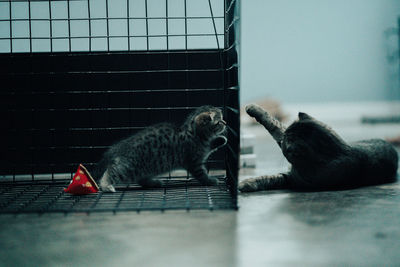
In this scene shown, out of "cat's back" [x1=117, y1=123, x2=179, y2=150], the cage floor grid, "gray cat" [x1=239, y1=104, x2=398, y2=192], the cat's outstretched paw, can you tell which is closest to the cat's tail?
"gray cat" [x1=239, y1=104, x2=398, y2=192]

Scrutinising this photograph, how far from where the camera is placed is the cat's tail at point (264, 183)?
103 inches

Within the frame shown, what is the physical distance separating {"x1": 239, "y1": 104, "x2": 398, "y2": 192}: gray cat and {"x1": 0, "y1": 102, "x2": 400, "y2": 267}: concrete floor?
182 millimetres

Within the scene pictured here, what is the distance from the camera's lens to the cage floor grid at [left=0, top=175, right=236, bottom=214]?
2264mm

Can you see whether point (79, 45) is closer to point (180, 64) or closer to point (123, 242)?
point (180, 64)

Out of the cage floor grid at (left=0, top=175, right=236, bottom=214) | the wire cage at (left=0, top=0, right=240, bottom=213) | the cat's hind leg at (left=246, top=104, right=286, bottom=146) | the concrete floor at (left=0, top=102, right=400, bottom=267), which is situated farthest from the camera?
the wire cage at (left=0, top=0, right=240, bottom=213)

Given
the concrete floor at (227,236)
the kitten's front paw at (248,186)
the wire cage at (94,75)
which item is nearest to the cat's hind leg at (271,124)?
the wire cage at (94,75)

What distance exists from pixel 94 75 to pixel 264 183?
4.21 ft

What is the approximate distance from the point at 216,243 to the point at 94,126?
5.50 feet

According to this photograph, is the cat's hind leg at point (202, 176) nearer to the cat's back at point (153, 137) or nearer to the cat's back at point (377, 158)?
the cat's back at point (153, 137)

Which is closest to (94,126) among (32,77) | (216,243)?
(32,77)

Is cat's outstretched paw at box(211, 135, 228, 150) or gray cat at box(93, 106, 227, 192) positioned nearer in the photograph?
gray cat at box(93, 106, 227, 192)

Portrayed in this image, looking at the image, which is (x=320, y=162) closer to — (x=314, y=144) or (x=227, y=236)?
(x=314, y=144)

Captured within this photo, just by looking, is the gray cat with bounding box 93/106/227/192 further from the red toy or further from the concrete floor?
the concrete floor

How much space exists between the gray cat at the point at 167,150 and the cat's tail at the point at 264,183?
266 millimetres
